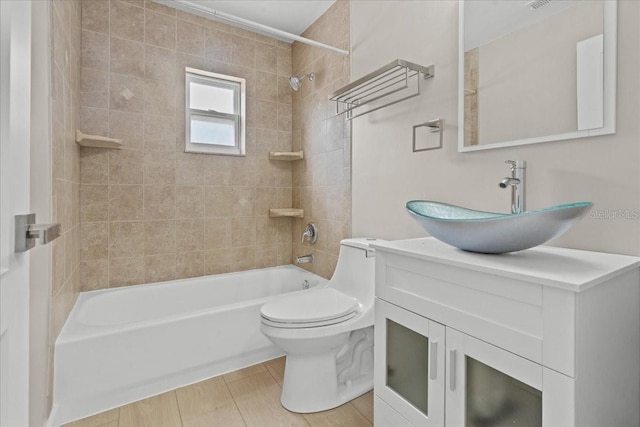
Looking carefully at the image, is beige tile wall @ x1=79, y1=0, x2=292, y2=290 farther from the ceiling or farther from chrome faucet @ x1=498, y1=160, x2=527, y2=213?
chrome faucet @ x1=498, y1=160, x2=527, y2=213

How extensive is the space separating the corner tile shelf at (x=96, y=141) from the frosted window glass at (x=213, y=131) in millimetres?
565

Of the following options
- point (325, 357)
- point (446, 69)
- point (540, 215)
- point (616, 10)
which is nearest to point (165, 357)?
point (325, 357)

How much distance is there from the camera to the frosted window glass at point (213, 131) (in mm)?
2562

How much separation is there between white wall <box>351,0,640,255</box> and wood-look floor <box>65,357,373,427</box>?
0.97 meters

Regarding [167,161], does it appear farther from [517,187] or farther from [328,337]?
[517,187]

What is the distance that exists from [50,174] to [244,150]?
4.86ft

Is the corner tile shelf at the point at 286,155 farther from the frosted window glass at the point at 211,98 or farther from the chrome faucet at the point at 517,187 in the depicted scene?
the chrome faucet at the point at 517,187

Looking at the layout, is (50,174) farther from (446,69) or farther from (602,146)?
(602,146)

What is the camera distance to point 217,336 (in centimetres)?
183

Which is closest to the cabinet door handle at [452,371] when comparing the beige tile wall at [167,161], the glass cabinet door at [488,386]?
the glass cabinet door at [488,386]

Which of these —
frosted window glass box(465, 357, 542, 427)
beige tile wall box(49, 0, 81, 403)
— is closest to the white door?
beige tile wall box(49, 0, 81, 403)

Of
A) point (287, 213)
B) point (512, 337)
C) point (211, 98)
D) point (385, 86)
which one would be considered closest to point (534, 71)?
point (385, 86)

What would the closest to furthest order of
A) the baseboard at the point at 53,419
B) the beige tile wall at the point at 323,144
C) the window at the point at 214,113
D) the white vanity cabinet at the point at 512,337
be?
the white vanity cabinet at the point at 512,337 → the baseboard at the point at 53,419 → the beige tile wall at the point at 323,144 → the window at the point at 214,113

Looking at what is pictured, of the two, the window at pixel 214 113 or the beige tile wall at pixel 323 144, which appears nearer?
the beige tile wall at pixel 323 144
